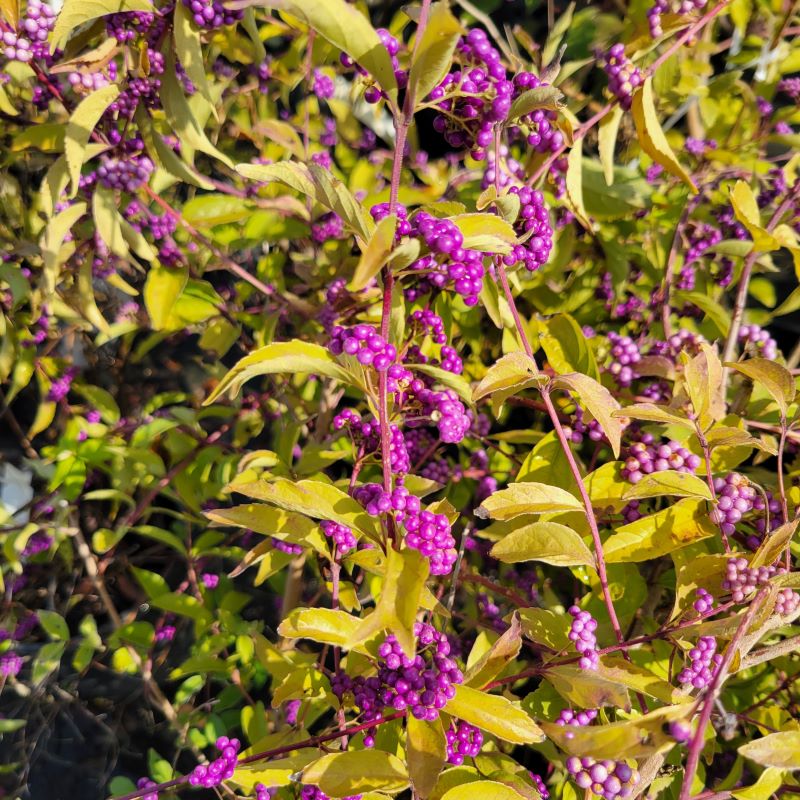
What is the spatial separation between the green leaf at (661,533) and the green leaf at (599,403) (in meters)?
0.16

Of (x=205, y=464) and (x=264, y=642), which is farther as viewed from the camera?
(x=205, y=464)

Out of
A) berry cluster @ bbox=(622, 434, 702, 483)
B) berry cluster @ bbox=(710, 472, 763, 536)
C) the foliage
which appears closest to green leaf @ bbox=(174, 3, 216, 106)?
the foliage

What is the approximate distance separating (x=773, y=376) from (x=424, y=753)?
66 cm

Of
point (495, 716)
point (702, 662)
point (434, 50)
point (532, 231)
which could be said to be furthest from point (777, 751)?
point (434, 50)

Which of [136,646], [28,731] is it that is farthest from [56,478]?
[28,731]

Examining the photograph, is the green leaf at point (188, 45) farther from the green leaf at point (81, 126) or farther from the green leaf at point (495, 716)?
the green leaf at point (495, 716)

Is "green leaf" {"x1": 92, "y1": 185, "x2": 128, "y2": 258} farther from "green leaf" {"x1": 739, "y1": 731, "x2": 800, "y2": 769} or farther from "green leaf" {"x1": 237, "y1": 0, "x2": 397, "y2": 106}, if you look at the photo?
"green leaf" {"x1": 739, "y1": 731, "x2": 800, "y2": 769}

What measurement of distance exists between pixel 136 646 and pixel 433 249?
5.39 ft

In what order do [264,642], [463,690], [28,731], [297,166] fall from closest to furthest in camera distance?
[297,166] < [463,690] < [264,642] < [28,731]

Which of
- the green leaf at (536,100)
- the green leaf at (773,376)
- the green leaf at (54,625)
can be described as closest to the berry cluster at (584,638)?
the green leaf at (773,376)

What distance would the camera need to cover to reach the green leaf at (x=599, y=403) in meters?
0.80

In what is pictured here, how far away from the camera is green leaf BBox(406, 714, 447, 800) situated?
0.74 metres

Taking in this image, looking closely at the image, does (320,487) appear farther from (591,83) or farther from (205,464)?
(591,83)

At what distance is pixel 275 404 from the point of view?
1.89 metres
